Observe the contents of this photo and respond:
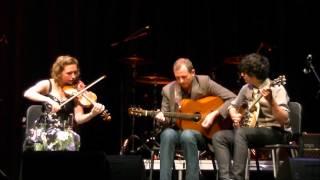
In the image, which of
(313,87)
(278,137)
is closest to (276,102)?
(278,137)

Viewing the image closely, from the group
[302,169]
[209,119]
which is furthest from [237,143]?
[302,169]

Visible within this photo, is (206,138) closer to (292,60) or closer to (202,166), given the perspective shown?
(202,166)

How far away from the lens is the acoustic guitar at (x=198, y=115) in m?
5.00

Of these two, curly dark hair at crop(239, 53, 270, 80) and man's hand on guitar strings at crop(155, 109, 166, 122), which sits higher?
curly dark hair at crop(239, 53, 270, 80)

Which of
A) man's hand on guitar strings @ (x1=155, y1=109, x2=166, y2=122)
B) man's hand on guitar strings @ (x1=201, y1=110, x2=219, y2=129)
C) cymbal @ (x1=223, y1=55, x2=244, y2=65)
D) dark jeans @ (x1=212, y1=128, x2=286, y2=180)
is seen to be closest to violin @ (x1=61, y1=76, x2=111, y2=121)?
man's hand on guitar strings @ (x1=155, y1=109, x2=166, y2=122)

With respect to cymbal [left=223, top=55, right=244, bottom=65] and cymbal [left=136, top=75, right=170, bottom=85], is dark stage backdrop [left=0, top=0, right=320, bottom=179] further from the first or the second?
cymbal [left=136, top=75, right=170, bottom=85]

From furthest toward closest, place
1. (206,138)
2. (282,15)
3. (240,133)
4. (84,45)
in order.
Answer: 1. (282,15)
2. (84,45)
3. (206,138)
4. (240,133)

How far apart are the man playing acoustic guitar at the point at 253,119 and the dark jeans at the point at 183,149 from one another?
17 cm

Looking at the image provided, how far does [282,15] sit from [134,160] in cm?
384

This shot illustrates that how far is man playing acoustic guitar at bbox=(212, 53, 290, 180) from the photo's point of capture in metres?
4.56

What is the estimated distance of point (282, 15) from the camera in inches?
278

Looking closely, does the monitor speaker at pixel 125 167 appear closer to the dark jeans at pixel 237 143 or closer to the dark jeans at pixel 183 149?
the dark jeans at pixel 183 149

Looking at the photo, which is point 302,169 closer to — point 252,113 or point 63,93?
point 252,113

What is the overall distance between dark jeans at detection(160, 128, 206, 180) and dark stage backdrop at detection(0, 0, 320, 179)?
179 cm
